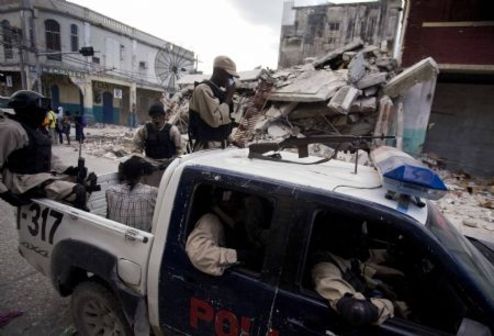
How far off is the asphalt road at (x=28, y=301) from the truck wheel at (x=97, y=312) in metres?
0.40

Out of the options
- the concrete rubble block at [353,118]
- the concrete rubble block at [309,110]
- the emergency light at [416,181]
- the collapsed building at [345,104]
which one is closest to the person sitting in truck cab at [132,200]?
the emergency light at [416,181]

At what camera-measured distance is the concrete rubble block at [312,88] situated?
368 inches

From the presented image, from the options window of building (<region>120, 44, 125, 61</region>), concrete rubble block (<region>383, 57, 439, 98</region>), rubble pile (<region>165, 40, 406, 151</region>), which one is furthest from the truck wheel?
window of building (<region>120, 44, 125, 61</region>)

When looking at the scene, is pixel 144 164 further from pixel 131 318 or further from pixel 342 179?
pixel 342 179

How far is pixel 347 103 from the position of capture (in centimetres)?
856

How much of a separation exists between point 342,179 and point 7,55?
3172 cm

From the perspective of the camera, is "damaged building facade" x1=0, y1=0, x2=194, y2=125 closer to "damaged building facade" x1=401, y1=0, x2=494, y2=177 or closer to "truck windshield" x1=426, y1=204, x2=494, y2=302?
"damaged building facade" x1=401, y1=0, x2=494, y2=177

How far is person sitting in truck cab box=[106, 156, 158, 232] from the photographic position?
8.27ft

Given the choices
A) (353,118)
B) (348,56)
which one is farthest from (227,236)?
(348,56)

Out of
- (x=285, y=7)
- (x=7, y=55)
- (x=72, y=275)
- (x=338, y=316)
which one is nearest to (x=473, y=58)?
(x=338, y=316)

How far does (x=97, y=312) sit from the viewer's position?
2.27m

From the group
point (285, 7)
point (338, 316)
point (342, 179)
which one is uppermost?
point (285, 7)

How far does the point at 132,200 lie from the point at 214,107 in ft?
4.11

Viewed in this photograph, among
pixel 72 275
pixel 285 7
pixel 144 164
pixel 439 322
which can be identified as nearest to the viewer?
pixel 439 322
